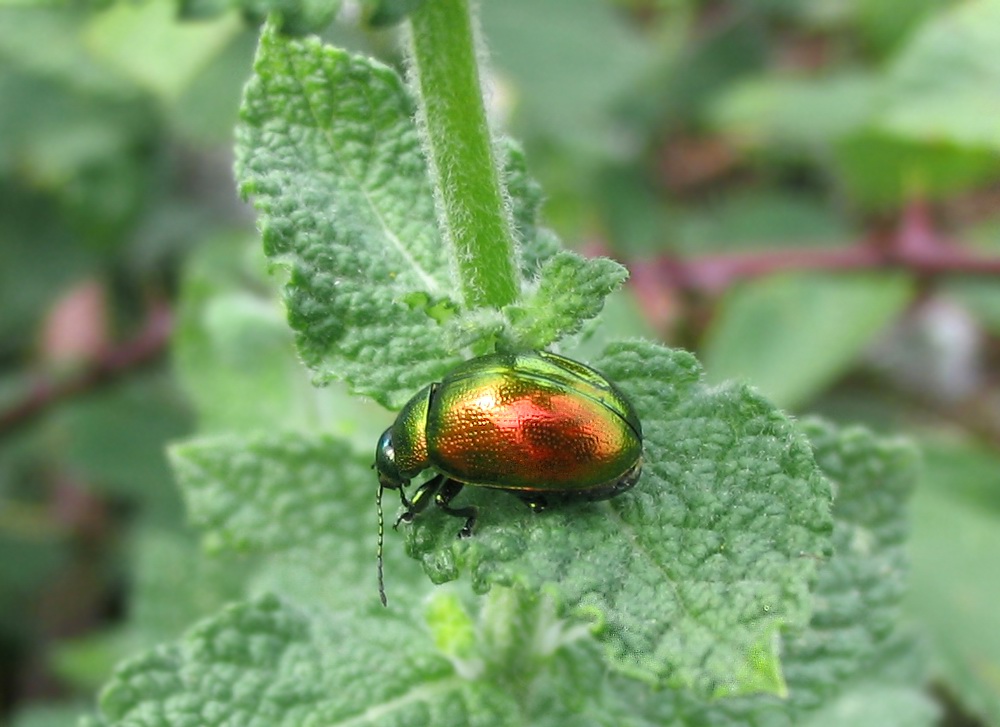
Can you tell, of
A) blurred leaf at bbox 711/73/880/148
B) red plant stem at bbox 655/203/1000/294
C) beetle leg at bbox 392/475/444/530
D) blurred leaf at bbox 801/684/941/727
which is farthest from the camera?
blurred leaf at bbox 711/73/880/148

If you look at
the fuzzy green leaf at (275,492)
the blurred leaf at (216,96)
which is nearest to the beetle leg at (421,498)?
the fuzzy green leaf at (275,492)

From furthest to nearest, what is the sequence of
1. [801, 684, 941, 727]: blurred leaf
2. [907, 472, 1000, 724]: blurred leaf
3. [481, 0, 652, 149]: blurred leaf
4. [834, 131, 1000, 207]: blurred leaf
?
[481, 0, 652, 149]: blurred leaf
[834, 131, 1000, 207]: blurred leaf
[907, 472, 1000, 724]: blurred leaf
[801, 684, 941, 727]: blurred leaf

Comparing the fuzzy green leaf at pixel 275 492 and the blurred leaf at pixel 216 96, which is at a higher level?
the blurred leaf at pixel 216 96

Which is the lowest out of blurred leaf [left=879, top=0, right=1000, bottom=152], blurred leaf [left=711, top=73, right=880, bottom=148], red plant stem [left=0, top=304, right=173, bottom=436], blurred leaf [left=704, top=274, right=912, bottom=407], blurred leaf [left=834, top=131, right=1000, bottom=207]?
red plant stem [left=0, top=304, right=173, bottom=436]

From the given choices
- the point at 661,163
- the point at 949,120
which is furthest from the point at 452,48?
the point at 661,163

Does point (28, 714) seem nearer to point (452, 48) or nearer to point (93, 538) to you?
point (93, 538)

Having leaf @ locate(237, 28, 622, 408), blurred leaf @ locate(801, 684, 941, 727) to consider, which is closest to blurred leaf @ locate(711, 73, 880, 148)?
blurred leaf @ locate(801, 684, 941, 727)

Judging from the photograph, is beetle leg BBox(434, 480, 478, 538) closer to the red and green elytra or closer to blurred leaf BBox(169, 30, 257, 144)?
the red and green elytra

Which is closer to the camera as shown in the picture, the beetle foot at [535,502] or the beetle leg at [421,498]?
the beetle foot at [535,502]

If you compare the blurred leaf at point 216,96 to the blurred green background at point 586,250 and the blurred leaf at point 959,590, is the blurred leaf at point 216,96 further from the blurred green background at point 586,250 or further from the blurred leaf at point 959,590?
the blurred leaf at point 959,590
